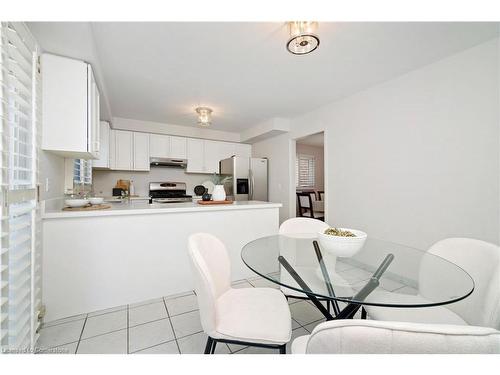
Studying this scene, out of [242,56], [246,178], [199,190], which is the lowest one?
[199,190]

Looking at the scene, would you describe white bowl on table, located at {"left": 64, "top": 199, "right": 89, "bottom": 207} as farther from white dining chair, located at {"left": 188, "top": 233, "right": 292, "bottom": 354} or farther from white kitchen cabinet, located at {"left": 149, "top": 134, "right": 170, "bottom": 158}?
white kitchen cabinet, located at {"left": 149, "top": 134, "right": 170, "bottom": 158}

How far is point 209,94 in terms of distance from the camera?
2965 millimetres

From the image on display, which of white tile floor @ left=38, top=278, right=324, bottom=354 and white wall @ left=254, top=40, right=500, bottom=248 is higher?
white wall @ left=254, top=40, right=500, bottom=248

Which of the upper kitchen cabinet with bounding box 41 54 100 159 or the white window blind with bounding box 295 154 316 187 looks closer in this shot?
the upper kitchen cabinet with bounding box 41 54 100 159

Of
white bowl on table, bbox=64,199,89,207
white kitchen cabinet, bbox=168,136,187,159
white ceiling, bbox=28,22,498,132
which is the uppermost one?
white ceiling, bbox=28,22,498,132

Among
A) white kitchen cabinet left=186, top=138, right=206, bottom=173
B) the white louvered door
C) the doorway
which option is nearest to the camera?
the white louvered door

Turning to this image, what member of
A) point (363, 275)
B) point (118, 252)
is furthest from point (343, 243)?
point (118, 252)

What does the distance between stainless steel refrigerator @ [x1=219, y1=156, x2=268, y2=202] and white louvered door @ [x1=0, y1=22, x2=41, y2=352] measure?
3.27 m

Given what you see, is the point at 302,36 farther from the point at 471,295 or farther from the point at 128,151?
the point at 128,151

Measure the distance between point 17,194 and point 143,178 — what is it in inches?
141

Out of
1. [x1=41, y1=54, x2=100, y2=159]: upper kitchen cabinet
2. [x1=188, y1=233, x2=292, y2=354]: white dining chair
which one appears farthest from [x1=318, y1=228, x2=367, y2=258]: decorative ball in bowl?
[x1=41, y1=54, x2=100, y2=159]: upper kitchen cabinet

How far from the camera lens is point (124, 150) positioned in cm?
395

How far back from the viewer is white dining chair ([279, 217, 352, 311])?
41.7 inches

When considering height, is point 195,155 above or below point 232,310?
above
